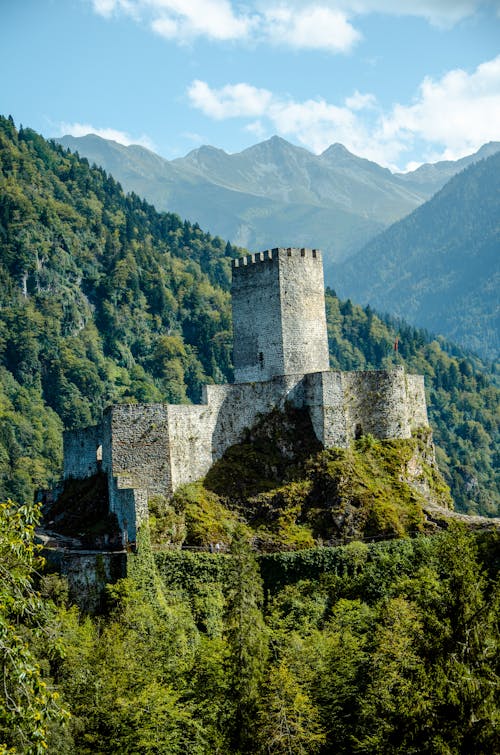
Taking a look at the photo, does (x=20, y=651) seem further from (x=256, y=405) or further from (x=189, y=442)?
(x=256, y=405)

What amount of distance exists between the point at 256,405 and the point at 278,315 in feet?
17.6

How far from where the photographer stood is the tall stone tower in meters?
57.6

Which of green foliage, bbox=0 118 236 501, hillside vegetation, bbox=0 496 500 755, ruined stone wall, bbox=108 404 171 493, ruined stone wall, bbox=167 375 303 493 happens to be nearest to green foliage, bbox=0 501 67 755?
hillside vegetation, bbox=0 496 500 755

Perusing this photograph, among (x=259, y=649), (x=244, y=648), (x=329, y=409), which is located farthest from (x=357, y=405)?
(x=244, y=648)

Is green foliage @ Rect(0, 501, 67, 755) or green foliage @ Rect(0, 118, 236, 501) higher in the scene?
green foliage @ Rect(0, 118, 236, 501)

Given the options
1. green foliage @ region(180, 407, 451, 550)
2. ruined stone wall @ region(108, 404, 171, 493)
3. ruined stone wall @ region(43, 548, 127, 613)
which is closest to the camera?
ruined stone wall @ region(43, 548, 127, 613)

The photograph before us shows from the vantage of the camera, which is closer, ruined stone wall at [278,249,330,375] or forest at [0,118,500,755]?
forest at [0,118,500,755]

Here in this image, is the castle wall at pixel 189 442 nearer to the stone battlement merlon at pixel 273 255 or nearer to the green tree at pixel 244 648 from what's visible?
the green tree at pixel 244 648

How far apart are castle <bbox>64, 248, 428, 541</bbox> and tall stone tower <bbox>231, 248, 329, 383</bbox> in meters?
0.05

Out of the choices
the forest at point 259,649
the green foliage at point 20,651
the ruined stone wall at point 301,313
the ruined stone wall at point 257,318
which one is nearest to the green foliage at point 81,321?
the ruined stone wall at point 257,318

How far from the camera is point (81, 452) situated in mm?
59906

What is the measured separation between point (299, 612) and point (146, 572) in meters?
6.87

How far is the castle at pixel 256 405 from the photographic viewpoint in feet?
168

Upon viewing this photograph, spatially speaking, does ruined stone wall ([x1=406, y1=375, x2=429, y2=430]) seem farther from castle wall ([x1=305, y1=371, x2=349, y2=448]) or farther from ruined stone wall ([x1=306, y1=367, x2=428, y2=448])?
castle wall ([x1=305, y1=371, x2=349, y2=448])
